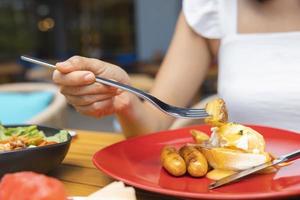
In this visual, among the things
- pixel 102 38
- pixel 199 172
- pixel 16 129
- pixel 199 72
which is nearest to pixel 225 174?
pixel 199 172

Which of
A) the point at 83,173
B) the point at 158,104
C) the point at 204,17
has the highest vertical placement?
the point at 204,17

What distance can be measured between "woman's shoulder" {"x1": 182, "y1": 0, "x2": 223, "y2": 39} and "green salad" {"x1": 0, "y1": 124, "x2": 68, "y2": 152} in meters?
0.62

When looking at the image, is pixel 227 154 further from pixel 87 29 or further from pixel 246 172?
pixel 87 29

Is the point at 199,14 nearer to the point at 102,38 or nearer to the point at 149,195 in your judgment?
the point at 149,195

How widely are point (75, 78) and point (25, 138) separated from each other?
144 millimetres

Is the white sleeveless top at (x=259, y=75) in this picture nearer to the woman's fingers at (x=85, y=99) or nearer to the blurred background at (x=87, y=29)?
the woman's fingers at (x=85, y=99)

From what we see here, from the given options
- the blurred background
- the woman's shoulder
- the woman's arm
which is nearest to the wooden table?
the woman's arm

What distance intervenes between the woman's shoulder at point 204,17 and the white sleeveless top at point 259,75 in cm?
2

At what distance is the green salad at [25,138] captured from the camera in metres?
0.81

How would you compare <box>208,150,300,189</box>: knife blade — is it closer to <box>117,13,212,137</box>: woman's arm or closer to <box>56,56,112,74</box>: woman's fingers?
<box>56,56,112,74</box>: woman's fingers

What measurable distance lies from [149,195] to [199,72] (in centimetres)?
77

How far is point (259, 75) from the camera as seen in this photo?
4.08 feet

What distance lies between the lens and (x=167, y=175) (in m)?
0.73

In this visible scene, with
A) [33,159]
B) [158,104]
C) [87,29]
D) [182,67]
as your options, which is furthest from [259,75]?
[87,29]
